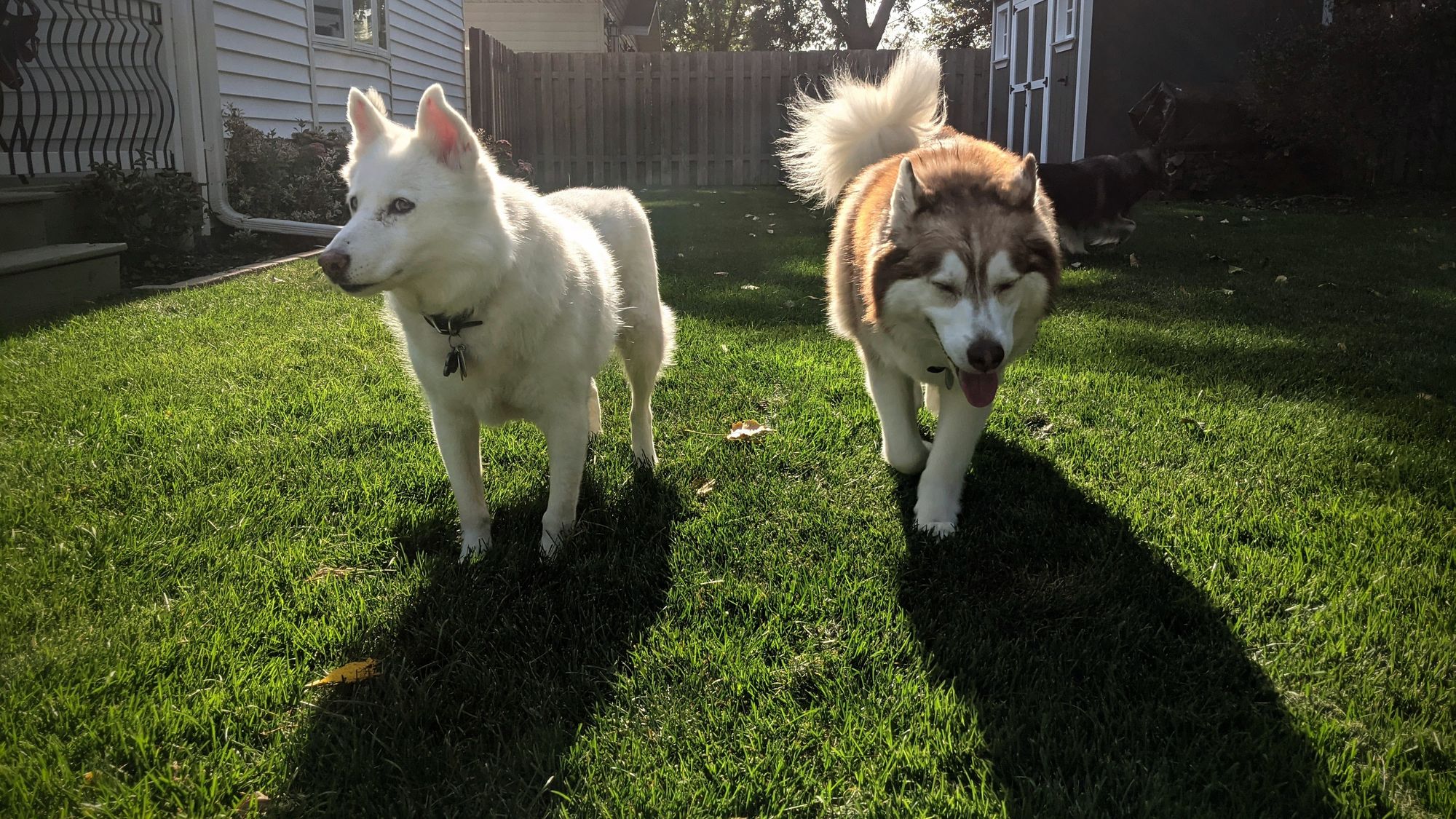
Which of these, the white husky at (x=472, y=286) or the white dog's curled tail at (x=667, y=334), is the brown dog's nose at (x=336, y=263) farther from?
the white dog's curled tail at (x=667, y=334)

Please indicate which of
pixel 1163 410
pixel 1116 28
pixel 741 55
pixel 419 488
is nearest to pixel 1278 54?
pixel 1116 28

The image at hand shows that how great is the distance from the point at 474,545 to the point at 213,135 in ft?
25.8

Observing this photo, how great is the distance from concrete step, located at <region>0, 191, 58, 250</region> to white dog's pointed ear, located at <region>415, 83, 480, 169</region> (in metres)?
5.66

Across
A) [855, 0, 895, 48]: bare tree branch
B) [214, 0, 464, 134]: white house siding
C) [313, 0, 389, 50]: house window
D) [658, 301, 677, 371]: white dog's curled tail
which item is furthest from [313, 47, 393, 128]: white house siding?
[855, 0, 895, 48]: bare tree branch

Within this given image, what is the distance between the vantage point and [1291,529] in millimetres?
2926

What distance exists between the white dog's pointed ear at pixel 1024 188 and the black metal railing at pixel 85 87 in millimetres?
7906

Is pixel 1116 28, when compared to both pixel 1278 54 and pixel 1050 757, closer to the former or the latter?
pixel 1278 54

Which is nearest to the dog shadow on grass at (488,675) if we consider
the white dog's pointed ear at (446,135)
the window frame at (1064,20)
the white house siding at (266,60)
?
the white dog's pointed ear at (446,135)

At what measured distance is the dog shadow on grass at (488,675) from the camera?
1861 millimetres

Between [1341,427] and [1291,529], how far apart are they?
1188 millimetres

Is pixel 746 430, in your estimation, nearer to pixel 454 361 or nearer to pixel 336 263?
pixel 454 361

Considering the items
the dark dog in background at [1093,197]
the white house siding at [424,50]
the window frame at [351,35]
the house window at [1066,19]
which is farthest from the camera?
the house window at [1066,19]

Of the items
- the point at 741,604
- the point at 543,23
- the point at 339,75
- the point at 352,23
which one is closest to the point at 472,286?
the point at 741,604

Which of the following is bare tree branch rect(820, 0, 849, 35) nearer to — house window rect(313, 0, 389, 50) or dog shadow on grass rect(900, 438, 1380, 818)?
house window rect(313, 0, 389, 50)
